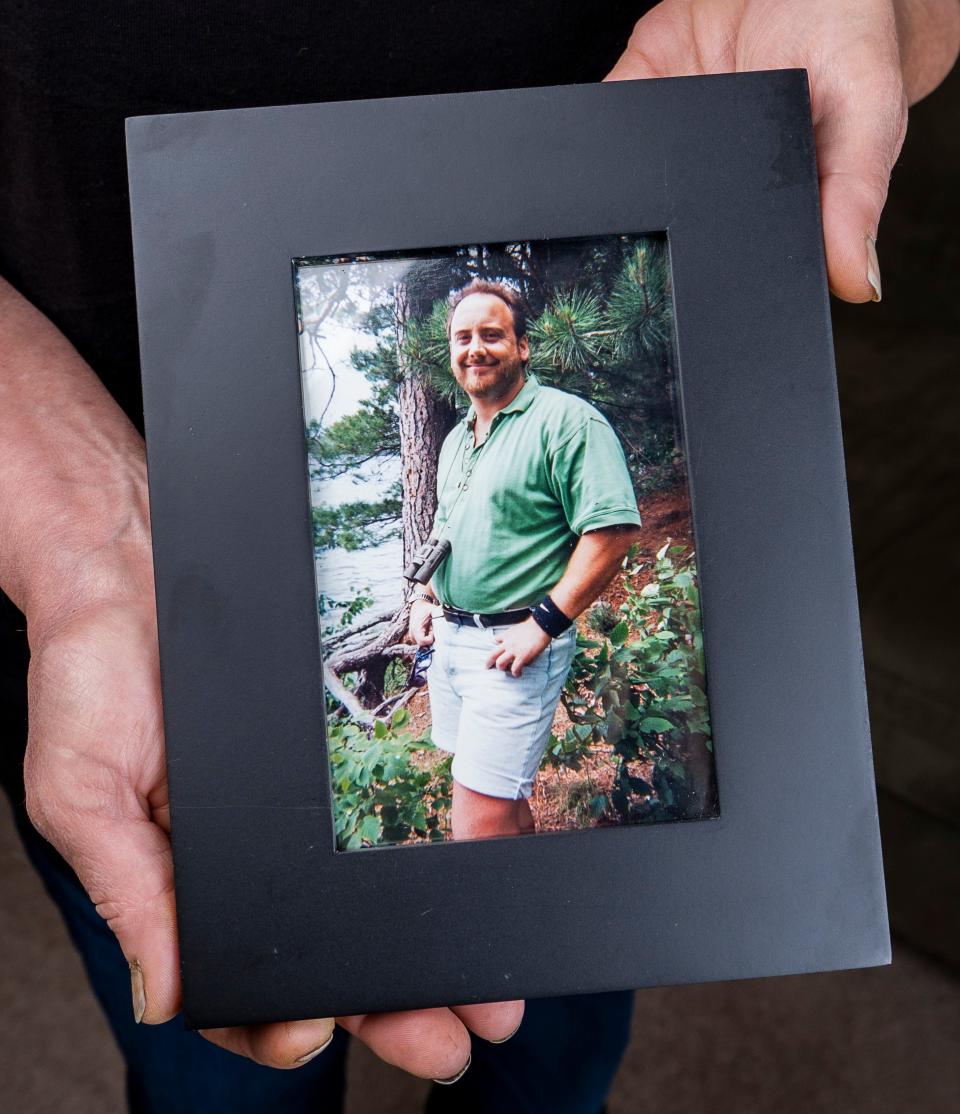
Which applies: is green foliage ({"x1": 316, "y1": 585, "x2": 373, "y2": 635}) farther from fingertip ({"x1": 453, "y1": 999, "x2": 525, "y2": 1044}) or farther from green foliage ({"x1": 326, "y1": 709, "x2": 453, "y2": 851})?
fingertip ({"x1": 453, "y1": 999, "x2": 525, "y2": 1044})

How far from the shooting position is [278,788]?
2.03 ft

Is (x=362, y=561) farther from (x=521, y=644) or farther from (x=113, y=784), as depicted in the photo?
(x=113, y=784)

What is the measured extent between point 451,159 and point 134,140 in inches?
7.5

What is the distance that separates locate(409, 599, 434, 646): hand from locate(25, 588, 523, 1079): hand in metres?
0.20

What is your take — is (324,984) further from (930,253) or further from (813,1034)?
(930,253)

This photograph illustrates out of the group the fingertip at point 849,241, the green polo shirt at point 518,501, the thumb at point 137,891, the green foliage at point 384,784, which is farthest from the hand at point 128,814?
the fingertip at point 849,241

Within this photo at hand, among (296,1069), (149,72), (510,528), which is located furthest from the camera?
(296,1069)

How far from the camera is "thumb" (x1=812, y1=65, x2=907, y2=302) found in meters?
0.63

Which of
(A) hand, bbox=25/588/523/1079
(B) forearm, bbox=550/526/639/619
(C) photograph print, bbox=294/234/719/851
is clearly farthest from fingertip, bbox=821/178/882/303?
(A) hand, bbox=25/588/523/1079

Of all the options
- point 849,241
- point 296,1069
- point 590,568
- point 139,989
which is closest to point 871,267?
point 849,241

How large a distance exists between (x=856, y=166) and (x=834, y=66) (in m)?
0.09

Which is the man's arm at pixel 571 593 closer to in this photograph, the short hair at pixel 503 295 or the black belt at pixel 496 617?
the black belt at pixel 496 617

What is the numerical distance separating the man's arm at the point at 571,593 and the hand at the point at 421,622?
4cm

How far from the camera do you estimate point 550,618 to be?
618 millimetres
